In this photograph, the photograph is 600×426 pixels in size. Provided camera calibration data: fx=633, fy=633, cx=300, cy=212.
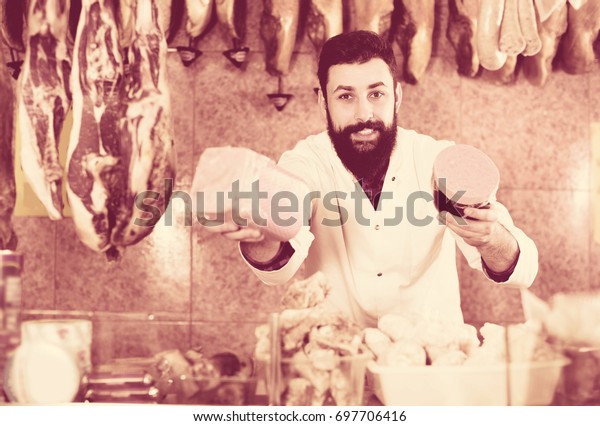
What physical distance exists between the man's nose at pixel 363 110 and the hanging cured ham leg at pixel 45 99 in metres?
0.77

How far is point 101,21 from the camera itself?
1.58 m

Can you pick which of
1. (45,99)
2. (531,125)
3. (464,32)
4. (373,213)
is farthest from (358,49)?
(45,99)

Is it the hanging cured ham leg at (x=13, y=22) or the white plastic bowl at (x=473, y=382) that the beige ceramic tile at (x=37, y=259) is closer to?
the hanging cured ham leg at (x=13, y=22)

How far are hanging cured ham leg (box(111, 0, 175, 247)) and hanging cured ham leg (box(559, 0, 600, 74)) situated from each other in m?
1.15

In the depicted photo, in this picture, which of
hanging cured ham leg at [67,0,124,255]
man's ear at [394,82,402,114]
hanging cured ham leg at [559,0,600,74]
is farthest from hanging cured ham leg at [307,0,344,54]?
hanging cured ham leg at [559,0,600,74]

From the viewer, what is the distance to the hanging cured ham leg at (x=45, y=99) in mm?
1588

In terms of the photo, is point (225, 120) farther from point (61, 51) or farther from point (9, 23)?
point (9, 23)

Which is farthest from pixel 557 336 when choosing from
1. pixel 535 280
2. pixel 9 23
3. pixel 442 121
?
pixel 9 23

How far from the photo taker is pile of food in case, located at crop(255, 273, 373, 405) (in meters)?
1.22

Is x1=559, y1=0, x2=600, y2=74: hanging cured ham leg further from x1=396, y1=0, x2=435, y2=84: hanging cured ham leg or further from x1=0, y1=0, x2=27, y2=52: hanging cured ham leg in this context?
x1=0, y1=0, x2=27, y2=52: hanging cured ham leg

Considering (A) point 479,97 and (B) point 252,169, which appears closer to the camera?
(B) point 252,169
